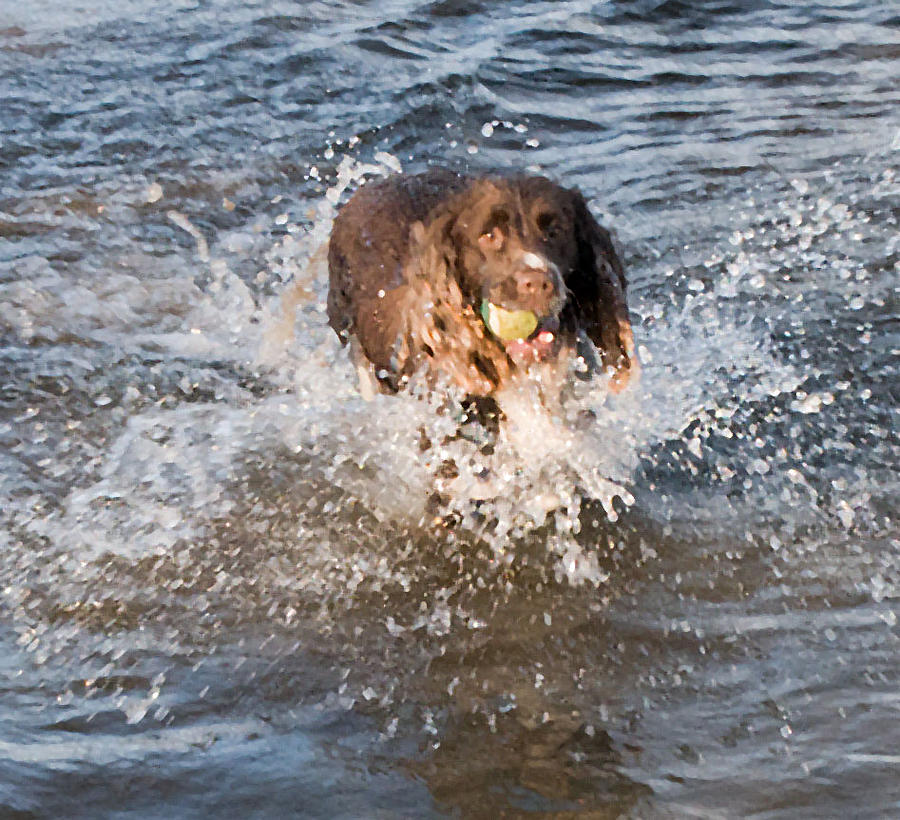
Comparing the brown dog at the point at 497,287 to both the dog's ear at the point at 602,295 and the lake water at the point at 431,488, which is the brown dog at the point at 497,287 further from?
the lake water at the point at 431,488

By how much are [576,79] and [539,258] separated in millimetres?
5787

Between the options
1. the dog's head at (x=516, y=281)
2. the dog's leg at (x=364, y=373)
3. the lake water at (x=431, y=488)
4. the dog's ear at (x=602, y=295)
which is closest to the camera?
the lake water at (x=431, y=488)

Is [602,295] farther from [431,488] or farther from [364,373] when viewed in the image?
[364,373]

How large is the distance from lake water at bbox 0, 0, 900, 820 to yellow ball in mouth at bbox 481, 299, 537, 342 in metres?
0.57

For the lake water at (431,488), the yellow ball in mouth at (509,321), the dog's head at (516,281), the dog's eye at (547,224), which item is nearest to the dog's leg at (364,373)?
the lake water at (431,488)

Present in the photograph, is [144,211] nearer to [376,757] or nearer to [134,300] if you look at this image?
[134,300]

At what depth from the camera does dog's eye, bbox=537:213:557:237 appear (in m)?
4.16

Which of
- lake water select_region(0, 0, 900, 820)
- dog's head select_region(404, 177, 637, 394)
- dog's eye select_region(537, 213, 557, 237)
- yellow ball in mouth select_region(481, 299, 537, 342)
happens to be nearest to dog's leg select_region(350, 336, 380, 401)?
lake water select_region(0, 0, 900, 820)

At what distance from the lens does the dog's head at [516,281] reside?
4.07 metres

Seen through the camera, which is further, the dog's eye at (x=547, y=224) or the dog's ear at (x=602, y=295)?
the dog's ear at (x=602, y=295)

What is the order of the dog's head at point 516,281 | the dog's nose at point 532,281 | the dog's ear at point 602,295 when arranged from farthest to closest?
the dog's ear at point 602,295 → the dog's head at point 516,281 → the dog's nose at point 532,281

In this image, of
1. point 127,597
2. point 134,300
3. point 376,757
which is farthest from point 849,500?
point 134,300

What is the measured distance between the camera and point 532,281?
156 inches

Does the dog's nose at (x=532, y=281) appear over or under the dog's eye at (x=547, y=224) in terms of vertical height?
under
